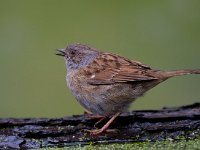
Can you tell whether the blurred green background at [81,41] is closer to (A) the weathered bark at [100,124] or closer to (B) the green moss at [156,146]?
(A) the weathered bark at [100,124]

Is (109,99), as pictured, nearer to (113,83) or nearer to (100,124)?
(113,83)

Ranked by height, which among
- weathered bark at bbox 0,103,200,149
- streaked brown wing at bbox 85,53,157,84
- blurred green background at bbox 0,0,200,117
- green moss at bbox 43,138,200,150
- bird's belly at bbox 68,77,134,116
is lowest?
green moss at bbox 43,138,200,150

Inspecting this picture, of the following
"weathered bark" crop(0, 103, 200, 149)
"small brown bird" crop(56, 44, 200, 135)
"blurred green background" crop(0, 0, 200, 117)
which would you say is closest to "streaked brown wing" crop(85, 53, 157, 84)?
"small brown bird" crop(56, 44, 200, 135)

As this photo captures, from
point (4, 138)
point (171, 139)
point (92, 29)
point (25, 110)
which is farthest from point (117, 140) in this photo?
point (92, 29)

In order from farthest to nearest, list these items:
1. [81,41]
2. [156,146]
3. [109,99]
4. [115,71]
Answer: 1. [81,41]
2. [115,71]
3. [109,99]
4. [156,146]

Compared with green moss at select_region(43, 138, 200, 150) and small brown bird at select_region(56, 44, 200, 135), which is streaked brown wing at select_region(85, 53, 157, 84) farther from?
green moss at select_region(43, 138, 200, 150)

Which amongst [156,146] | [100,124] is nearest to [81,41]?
[100,124]
